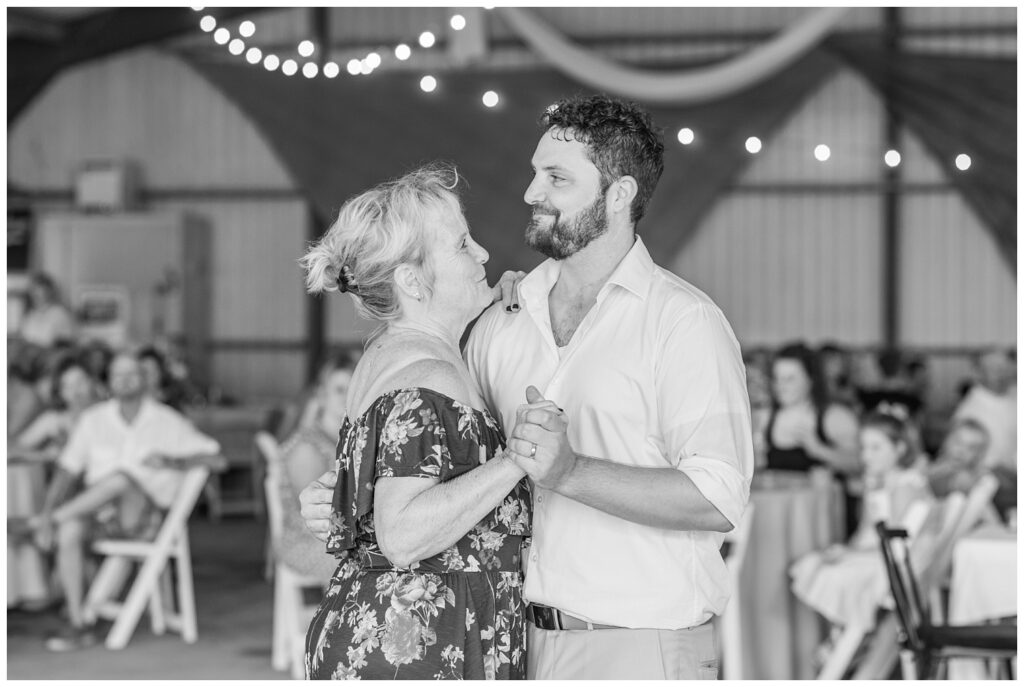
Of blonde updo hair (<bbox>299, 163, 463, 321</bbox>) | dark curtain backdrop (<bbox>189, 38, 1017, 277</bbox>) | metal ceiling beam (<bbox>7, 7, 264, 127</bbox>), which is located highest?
metal ceiling beam (<bbox>7, 7, 264, 127</bbox>)

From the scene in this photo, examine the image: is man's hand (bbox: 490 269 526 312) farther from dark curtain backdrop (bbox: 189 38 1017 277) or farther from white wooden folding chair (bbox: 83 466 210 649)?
dark curtain backdrop (bbox: 189 38 1017 277)

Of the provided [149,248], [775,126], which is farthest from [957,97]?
[149,248]

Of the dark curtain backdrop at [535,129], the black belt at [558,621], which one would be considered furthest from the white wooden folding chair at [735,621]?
the dark curtain backdrop at [535,129]

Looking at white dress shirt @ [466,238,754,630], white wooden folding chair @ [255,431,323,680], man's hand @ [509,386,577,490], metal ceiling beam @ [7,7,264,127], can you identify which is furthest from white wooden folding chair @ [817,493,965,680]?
metal ceiling beam @ [7,7,264,127]

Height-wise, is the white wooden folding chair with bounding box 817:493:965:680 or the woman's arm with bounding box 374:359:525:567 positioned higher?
the woman's arm with bounding box 374:359:525:567

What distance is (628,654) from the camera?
1929mm

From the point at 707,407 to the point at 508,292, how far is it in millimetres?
440

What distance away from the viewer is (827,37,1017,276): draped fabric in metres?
9.88

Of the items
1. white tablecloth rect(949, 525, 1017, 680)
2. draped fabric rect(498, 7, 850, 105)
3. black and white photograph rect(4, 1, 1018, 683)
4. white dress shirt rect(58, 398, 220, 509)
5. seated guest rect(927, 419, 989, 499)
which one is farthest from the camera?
draped fabric rect(498, 7, 850, 105)

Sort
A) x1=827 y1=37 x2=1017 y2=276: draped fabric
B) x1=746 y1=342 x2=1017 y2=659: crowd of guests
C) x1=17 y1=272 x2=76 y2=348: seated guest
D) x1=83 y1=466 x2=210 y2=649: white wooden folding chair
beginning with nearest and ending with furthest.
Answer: x1=746 y1=342 x2=1017 y2=659: crowd of guests
x1=83 y1=466 x2=210 y2=649: white wooden folding chair
x1=827 y1=37 x2=1017 y2=276: draped fabric
x1=17 y1=272 x2=76 y2=348: seated guest

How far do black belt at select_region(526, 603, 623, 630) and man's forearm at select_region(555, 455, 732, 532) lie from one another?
0.21 meters

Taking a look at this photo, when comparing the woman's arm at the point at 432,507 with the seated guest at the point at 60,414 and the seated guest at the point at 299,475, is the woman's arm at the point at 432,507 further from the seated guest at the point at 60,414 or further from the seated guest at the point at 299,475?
the seated guest at the point at 60,414

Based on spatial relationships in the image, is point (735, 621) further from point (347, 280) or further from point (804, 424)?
point (347, 280)

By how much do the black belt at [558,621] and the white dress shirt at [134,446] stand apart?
421 cm
